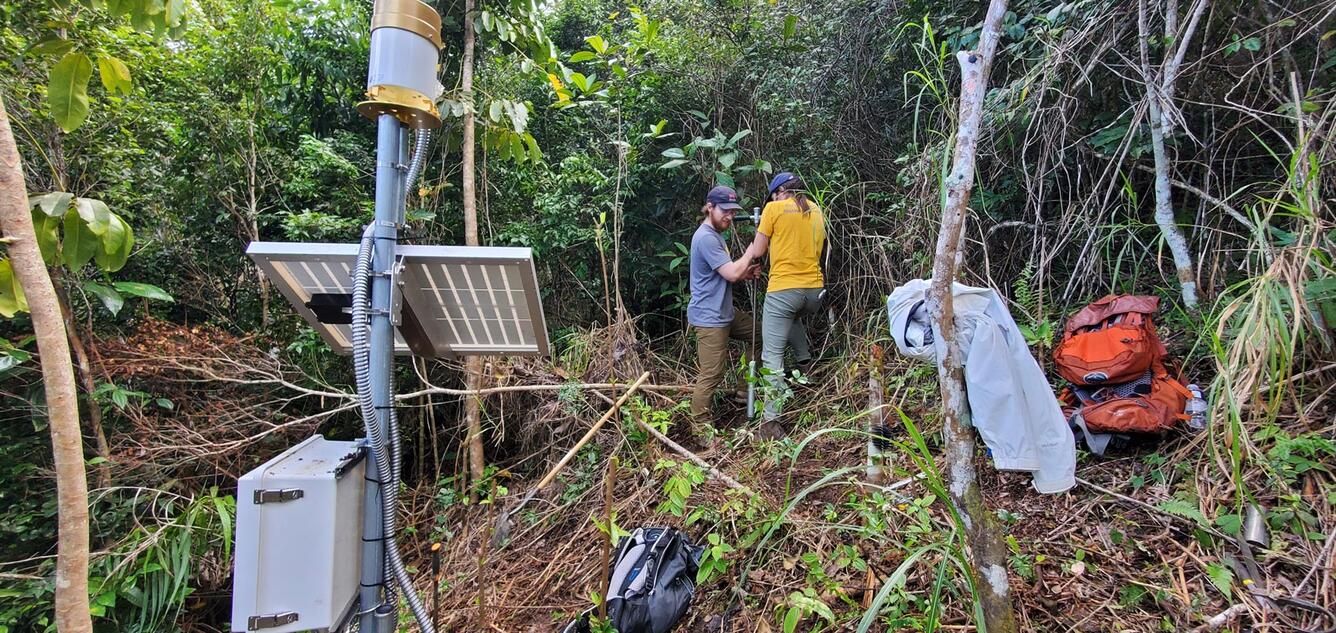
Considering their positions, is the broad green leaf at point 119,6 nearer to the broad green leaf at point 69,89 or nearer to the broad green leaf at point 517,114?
the broad green leaf at point 69,89

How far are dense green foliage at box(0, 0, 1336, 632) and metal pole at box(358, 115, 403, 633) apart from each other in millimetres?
1021

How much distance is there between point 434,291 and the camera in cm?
155

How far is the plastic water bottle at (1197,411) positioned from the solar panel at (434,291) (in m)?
2.66

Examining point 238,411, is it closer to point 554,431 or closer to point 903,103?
point 554,431

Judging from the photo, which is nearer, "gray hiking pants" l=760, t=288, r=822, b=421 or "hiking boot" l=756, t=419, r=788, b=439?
"hiking boot" l=756, t=419, r=788, b=439

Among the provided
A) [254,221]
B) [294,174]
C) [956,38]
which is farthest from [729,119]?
[254,221]

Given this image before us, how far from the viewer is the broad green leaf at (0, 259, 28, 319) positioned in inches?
64.0

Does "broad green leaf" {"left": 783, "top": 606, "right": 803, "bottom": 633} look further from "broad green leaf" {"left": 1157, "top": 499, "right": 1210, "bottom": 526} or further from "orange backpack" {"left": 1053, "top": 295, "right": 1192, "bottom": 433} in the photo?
"orange backpack" {"left": 1053, "top": 295, "right": 1192, "bottom": 433}

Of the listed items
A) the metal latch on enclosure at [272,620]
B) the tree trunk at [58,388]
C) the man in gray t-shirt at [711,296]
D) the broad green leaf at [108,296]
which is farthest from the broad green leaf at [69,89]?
the man in gray t-shirt at [711,296]

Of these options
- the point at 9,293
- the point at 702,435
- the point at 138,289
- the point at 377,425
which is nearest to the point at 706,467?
the point at 702,435

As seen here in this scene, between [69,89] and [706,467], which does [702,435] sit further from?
[69,89]

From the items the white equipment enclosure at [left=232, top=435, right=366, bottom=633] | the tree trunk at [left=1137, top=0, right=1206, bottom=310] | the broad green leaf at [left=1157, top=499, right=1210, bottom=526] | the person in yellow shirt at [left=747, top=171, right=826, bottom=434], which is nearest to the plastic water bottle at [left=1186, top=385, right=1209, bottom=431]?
the broad green leaf at [left=1157, top=499, right=1210, bottom=526]

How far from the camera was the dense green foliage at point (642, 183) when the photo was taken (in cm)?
220

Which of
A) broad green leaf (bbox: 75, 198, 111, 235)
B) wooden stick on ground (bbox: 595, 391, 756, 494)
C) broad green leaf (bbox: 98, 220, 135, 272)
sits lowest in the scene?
wooden stick on ground (bbox: 595, 391, 756, 494)
